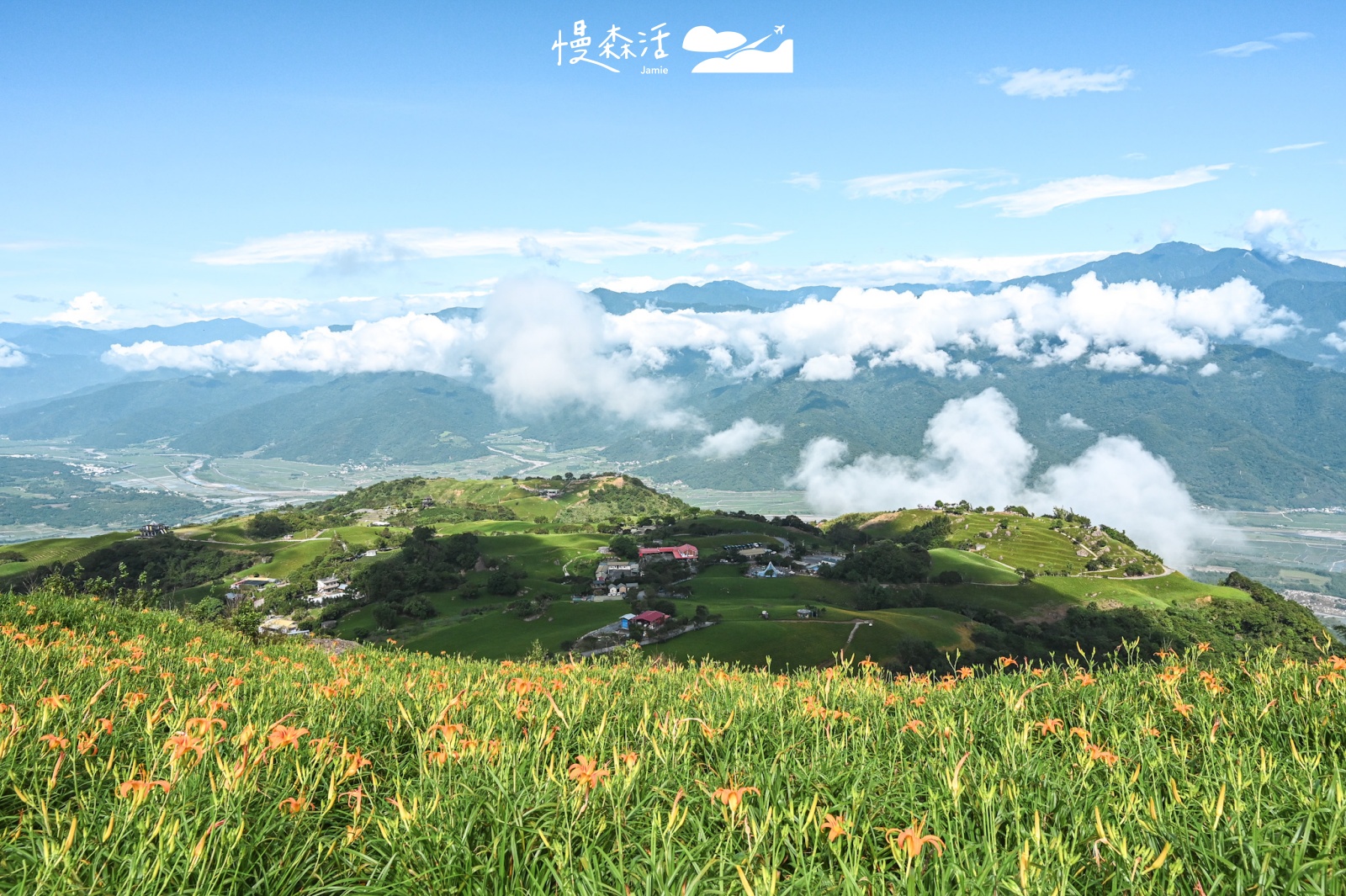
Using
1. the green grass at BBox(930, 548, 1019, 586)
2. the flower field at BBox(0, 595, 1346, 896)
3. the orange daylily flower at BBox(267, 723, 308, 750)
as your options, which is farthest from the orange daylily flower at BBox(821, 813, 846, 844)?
the green grass at BBox(930, 548, 1019, 586)

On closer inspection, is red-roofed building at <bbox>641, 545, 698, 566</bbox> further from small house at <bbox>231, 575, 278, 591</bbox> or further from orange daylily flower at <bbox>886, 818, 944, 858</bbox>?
orange daylily flower at <bbox>886, 818, 944, 858</bbox>

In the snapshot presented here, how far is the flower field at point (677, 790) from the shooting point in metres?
2.54

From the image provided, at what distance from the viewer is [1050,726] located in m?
4.37

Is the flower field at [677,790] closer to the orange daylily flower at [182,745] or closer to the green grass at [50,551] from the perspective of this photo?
the orange daylily flower at [182,745]

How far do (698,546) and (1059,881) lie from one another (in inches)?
5471

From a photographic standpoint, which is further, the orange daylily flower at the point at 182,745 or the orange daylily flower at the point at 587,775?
the orange daylily flower at the point at 182,745

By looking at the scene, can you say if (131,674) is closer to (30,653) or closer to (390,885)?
(30,653)

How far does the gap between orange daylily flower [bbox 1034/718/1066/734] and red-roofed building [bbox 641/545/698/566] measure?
113 m

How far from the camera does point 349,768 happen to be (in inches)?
140

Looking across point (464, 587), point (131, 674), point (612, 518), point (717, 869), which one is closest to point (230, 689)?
point (131, 674)

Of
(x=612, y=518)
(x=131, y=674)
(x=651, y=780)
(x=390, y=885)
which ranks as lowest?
(x=612, y=518)

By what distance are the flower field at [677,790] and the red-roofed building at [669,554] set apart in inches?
4442

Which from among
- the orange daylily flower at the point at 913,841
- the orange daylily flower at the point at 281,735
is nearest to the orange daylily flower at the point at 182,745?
the orange daylily flower at the point at 281,735

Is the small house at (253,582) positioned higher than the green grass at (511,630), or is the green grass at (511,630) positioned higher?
the green grass at (511,630)
